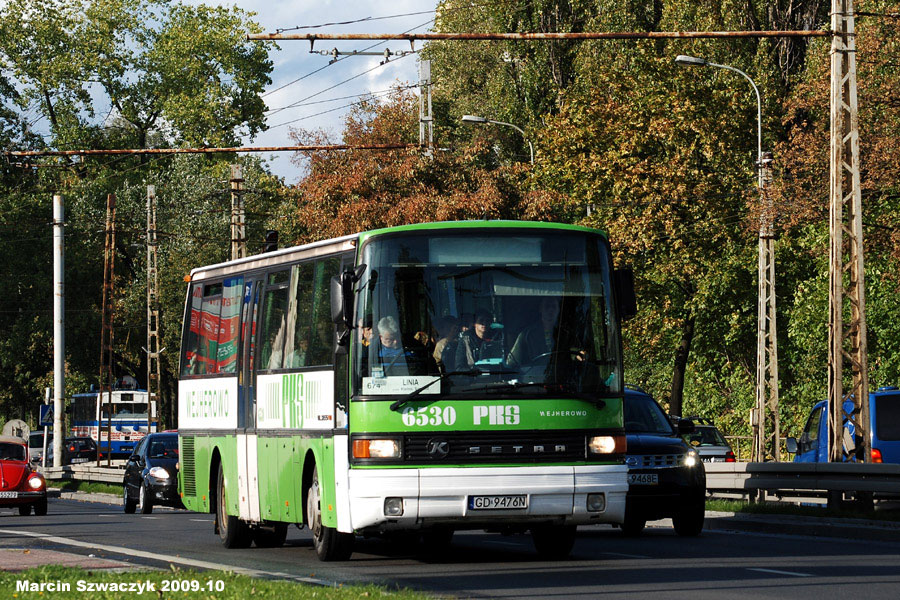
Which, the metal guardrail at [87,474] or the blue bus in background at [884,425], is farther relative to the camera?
the metal guardrail at [87,474]

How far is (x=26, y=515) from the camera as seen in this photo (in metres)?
29.9

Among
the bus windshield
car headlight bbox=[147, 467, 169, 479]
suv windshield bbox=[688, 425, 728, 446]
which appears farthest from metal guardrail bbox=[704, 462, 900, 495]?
suv windshield bbox=[688, 425, 728, 446]

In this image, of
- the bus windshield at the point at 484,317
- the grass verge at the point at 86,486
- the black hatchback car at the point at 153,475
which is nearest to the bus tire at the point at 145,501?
the black hatchback car at the point at 153,475

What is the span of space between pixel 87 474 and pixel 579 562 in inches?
1191

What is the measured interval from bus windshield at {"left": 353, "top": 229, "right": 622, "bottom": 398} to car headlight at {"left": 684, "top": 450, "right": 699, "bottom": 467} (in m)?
5.45

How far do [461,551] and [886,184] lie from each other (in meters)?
19.0

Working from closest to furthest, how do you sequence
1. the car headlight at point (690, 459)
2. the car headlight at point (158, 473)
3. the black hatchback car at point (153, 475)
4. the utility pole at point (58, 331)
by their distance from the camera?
the car headlight at point (690, 459) < the black hatchback car at point (153, 475) < the car headlight at point (158, 473) < the utility pole at point (58, 331)

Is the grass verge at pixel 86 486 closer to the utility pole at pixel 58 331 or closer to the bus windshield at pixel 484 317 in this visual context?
the utility pole at pixel 58 331

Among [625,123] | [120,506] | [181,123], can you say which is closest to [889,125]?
[625,123]

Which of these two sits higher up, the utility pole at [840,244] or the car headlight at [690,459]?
the utility pole at [840,244]

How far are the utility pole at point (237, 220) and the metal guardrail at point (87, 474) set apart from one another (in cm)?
664

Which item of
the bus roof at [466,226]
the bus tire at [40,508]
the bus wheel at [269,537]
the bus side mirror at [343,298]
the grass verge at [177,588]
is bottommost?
the bus tire at [40,508]

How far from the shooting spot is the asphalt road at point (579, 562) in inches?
512

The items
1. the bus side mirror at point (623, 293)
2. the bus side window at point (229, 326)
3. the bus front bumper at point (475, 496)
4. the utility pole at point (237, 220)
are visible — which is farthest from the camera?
the utility pole at point (237, 220)
